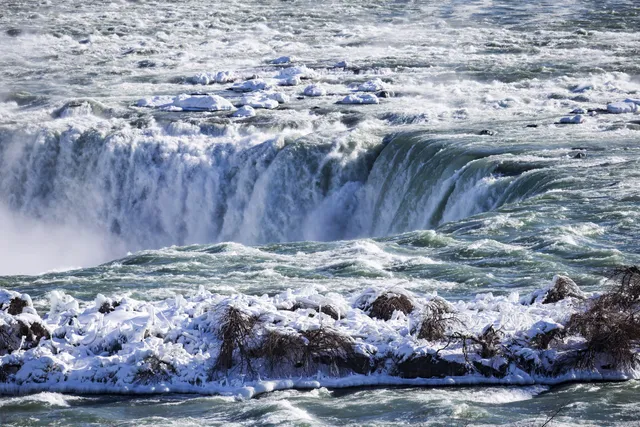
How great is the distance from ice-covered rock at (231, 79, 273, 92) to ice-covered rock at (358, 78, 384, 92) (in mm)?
3337

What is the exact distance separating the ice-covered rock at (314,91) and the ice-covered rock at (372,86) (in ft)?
4.14

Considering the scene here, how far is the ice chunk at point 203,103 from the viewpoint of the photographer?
1529 inches

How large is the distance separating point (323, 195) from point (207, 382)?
63.0ft

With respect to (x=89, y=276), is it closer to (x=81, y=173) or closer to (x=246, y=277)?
(x=246, y=277)

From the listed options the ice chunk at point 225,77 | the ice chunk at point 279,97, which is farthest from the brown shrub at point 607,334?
the ice chunk at point 225,77

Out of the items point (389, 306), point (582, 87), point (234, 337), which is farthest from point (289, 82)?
point (234, 337)

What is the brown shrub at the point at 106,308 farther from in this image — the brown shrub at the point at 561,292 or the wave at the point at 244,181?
the wave at the point at 244,181

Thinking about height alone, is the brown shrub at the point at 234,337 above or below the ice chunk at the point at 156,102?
above

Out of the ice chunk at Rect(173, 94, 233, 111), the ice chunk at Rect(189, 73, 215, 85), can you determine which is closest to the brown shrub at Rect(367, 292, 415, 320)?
the ice chunk at Rect(173, 94, 233, 111)

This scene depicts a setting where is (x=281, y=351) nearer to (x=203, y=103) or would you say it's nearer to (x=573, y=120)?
(x=573, y=120)

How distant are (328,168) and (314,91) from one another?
8019 millimetres

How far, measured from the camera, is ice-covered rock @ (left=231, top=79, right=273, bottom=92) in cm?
4197

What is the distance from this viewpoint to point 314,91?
4053 centimetres

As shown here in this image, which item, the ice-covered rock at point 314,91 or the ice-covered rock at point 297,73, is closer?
the ice-covered rock at point 314,91
